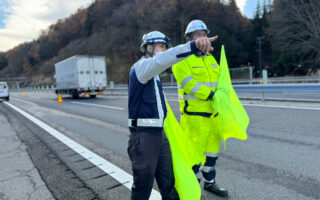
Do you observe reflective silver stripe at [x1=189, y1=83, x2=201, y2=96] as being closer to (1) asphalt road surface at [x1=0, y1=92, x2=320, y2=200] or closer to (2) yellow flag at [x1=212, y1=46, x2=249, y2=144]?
(2) yellow flag at [x1=212, y1=46, x2=249, y2=144]

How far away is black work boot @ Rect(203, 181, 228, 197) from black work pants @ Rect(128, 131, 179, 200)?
2.98 feet

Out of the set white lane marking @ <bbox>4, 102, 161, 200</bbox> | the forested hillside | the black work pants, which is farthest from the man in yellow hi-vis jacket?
the forested hillside

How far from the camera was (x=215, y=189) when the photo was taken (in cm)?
300

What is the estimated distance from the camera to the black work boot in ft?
9.62

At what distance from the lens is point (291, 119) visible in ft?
21.5

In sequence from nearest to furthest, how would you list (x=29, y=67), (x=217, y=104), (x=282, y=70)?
(x=217, y=104) → (x=282, y=70) → (x=29, y=67)

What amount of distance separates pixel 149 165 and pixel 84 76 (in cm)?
2108

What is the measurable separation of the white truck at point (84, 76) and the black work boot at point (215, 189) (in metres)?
19.8

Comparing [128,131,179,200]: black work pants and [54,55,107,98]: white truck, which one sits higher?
[54,55,107,98]: white truck

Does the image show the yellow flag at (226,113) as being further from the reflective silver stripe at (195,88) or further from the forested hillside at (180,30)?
the forested hillside at (180,30)

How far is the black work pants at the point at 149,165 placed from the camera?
2.11 metres

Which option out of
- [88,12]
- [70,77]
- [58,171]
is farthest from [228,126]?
[88,12]

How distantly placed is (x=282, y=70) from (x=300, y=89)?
36266mm

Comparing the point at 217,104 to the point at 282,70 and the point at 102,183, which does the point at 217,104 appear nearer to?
the point at 102,183
